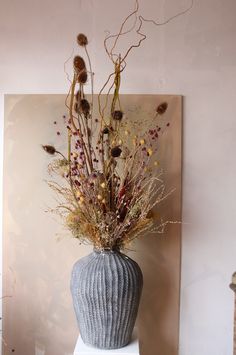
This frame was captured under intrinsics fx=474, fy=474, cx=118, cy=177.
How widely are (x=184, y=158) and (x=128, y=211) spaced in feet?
1.83

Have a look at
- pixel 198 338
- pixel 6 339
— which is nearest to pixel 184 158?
pixel 198 338

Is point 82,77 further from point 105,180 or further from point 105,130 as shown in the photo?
point 105,180

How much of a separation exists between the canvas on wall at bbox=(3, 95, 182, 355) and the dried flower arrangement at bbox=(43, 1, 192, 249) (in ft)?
0.24

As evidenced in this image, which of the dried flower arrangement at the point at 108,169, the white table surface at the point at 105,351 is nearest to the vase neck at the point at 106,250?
the dried flower arrangement at the point at 108,169

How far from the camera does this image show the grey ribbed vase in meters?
2.09

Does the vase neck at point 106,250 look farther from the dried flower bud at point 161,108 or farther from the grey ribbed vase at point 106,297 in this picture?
the dried flower bud at point 161,108

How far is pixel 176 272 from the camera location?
8.24ft

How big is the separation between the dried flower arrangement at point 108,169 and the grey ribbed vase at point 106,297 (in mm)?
108

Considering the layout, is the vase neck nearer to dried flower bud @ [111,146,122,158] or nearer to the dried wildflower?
the dried wildflower

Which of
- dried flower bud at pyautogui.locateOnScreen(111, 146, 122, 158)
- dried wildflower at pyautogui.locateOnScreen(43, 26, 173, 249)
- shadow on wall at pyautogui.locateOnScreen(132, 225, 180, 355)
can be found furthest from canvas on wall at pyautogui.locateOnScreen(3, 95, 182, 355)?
dried flower bud at pyautogui.locateOnScreen(111, 146, 122, 158)

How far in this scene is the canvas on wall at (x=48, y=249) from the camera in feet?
8.22

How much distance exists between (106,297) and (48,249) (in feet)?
1.82

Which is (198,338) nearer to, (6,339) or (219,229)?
(219,229)

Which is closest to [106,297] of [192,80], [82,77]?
[82,77]
